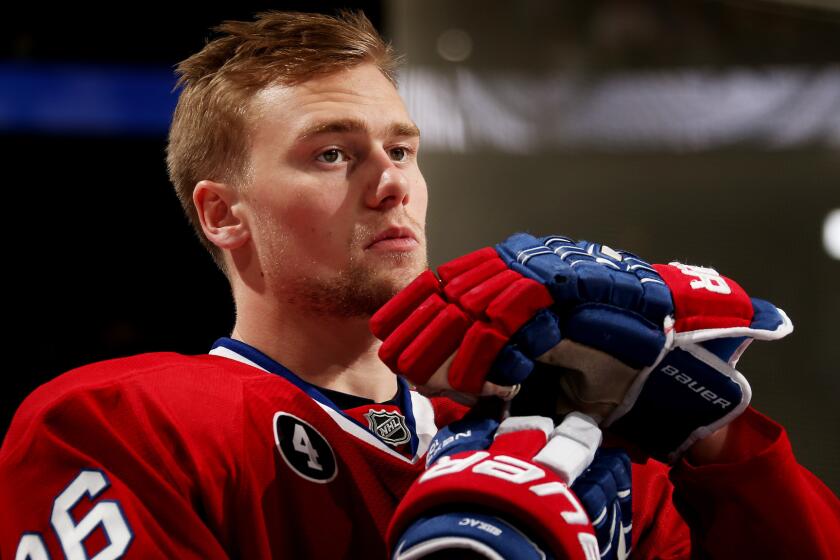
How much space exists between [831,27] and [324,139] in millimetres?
1608

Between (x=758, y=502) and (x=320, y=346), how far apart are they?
1.96 feet

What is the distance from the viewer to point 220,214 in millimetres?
1354

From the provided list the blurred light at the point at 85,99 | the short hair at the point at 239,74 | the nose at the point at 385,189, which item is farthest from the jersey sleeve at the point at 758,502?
the blurred light at the point at 85,99

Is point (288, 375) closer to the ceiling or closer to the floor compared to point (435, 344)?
closer to the floor

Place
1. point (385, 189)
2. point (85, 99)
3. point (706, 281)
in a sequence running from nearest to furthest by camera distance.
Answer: point (706, 281), point (385, 189), point (85, 99)

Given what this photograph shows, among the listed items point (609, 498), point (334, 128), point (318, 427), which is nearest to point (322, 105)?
point (334, 128)

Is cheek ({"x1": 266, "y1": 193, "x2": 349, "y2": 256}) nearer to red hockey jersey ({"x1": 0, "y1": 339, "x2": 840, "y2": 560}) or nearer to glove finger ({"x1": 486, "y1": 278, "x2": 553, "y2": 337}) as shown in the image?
red hockey jersey ({"x1": 0, "y1": 339, "x2": 840, "y2": 560})

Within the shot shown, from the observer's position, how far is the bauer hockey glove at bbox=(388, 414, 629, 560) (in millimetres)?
747

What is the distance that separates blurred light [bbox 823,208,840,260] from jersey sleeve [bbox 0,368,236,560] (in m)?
1.78

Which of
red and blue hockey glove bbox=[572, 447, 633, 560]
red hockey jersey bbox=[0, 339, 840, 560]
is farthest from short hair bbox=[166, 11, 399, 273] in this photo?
red and blue hockey glove bbox=[572, 447, 633, 560]

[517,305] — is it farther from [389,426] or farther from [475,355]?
[389,426]

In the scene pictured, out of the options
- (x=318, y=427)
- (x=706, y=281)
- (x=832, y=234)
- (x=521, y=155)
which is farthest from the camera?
(x=521, y=155)

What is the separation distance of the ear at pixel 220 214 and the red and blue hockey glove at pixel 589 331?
1.49ft

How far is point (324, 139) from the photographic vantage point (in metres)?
1.24
